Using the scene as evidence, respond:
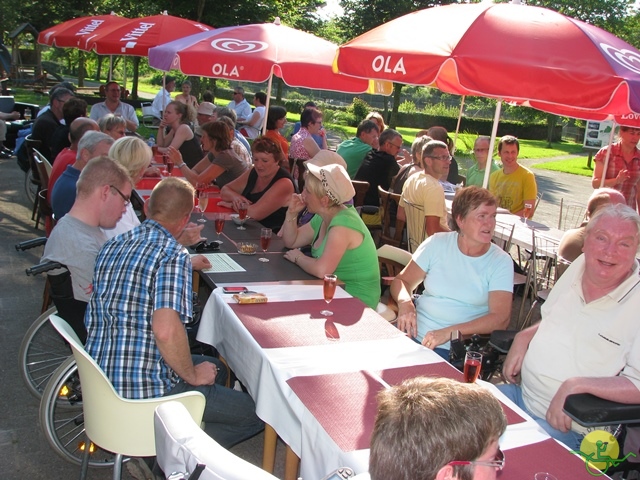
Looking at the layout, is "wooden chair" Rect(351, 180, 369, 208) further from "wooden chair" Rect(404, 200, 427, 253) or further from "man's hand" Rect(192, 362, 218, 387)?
"man's hand" Rect(192, 362, 218, 387)

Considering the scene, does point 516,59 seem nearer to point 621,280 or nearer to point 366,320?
point 621,280

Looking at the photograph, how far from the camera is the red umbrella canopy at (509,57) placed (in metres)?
3.51

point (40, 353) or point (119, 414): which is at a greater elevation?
point (119, 414)

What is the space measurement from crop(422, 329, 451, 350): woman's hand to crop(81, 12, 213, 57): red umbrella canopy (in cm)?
732

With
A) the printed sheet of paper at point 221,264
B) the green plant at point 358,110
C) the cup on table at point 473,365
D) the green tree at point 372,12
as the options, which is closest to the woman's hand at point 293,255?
the printed sheet of paper at point 221,264

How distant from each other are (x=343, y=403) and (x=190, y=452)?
0.76 meters

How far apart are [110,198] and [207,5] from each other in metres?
20.4

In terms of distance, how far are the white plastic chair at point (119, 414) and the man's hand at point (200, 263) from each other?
1.21m

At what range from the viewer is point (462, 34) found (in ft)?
12.9

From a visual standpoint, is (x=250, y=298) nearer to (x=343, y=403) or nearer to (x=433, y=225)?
(x=343, y=403)

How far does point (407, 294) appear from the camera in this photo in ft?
12.2

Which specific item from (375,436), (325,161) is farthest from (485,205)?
(375,436)

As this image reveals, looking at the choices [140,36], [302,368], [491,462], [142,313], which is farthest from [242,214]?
[140,36]

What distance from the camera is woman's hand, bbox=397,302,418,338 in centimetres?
347
